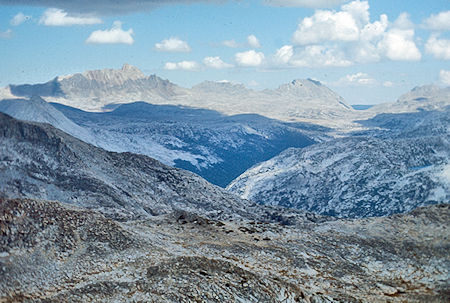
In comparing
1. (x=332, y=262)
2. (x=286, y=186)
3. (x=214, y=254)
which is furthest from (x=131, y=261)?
(x=286, y=186)

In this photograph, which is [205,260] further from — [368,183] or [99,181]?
[368,183]

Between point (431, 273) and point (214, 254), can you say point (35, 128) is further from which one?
point (431, 273)

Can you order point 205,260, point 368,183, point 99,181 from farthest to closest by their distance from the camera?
point 368,183 → point 99,181 → point 205,260

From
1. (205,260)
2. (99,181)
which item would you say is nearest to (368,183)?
(99,181)

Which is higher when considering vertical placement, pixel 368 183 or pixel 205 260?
pixel 205 260

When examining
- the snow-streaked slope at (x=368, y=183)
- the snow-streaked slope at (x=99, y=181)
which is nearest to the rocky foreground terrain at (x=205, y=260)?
the snow-streaked slope at (x=99, y=181)

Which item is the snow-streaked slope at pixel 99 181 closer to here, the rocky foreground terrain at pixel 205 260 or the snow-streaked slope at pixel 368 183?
the rocky foreground terrain at pixel 205 260

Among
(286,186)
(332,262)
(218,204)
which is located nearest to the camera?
(332,262)

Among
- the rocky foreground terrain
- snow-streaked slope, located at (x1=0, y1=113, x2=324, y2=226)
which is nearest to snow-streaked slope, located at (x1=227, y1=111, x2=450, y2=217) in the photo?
snow-streaked slope, located at (x1=0, y1=113, x2=324, y2=226)
